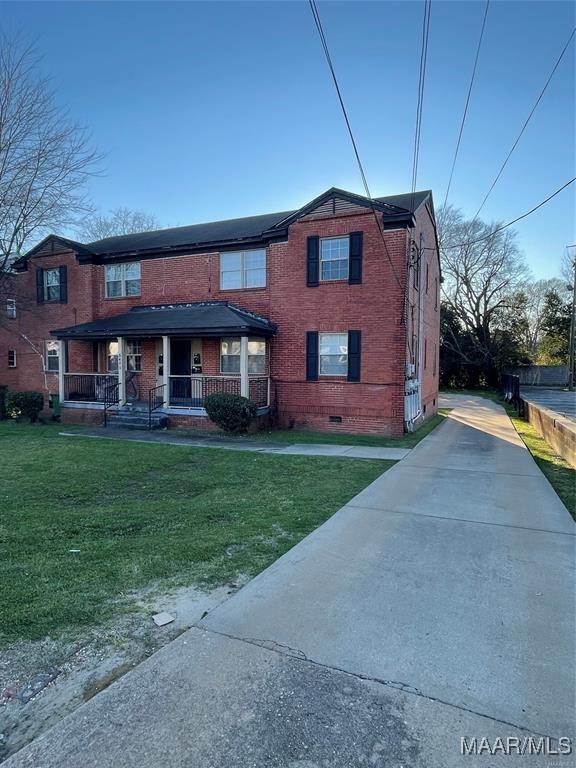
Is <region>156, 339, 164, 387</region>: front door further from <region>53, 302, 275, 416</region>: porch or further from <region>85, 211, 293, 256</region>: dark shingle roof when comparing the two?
<region>85, 211, 293, 256</region>: dark shingle roof

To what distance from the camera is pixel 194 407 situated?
45.6ft

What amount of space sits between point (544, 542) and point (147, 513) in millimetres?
4672

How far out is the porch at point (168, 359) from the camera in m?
13.7

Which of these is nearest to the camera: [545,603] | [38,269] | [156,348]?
[545,603]

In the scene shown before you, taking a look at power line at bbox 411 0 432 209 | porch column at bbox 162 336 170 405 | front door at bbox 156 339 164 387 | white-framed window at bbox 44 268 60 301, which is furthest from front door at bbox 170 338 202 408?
power line at bbox 411 0 432 209

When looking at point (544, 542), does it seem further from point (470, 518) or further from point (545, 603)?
point (545, 603)

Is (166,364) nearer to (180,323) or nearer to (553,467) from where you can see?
(180,323)

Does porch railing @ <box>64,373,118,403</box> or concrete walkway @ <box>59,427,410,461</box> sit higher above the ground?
porch railing @ <box>64,373,118,403</box>

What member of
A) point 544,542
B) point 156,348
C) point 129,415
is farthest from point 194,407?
point 544,542

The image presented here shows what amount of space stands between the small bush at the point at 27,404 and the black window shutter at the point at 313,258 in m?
10.7

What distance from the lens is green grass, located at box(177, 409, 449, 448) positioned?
11555 millimetres

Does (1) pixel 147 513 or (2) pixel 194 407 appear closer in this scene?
(1) pixel 147 513

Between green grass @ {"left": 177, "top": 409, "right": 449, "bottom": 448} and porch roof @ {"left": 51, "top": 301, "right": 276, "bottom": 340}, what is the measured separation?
118 inches

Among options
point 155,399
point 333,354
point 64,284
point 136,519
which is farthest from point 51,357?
point 136,519
